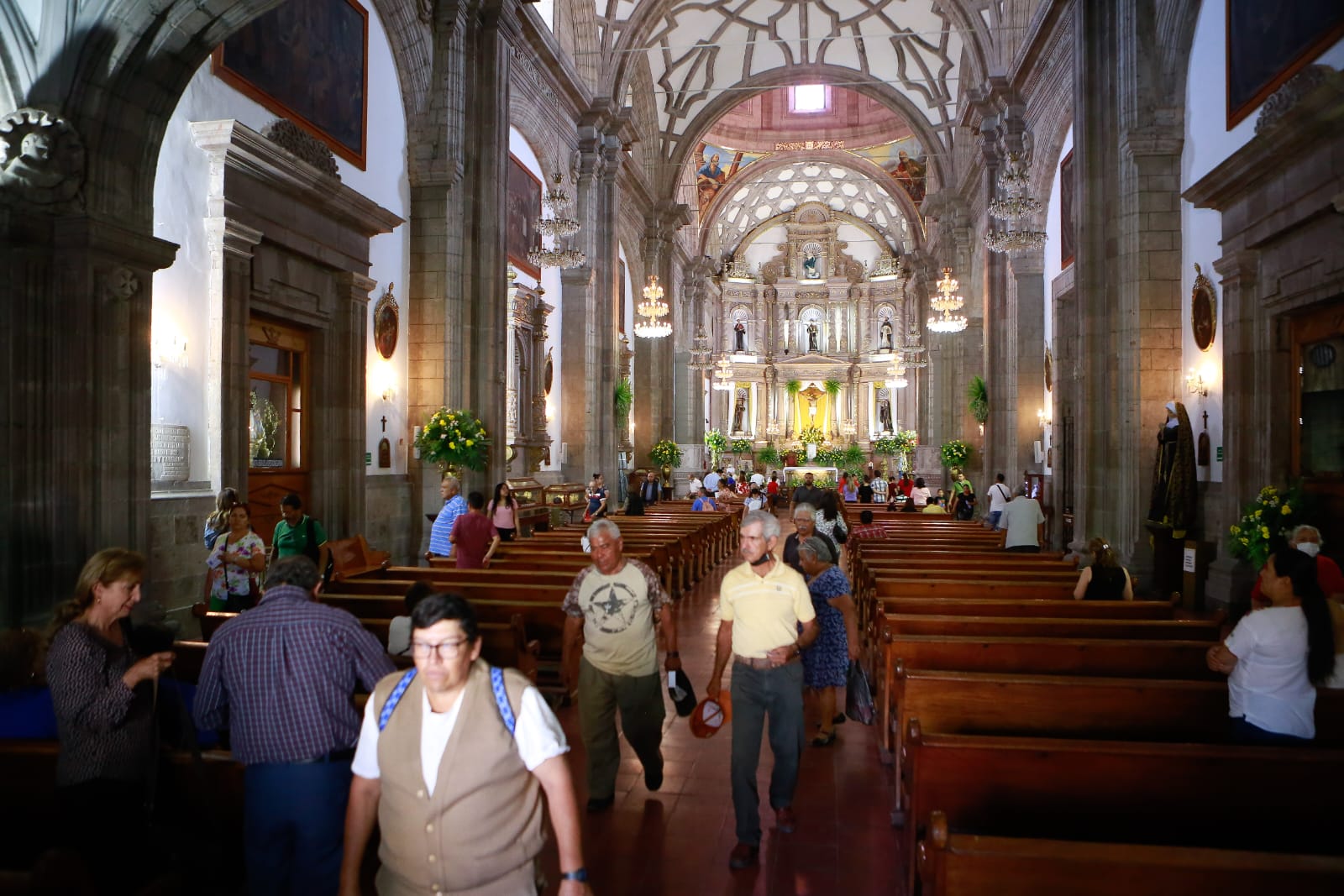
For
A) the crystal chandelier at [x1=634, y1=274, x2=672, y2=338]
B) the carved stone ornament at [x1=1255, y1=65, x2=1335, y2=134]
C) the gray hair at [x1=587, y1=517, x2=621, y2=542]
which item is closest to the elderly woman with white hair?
the gray hair at [x1=587, y1=517, x2=621, y2=542]

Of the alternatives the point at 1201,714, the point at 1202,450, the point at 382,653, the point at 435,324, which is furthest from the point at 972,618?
the point at 435,324

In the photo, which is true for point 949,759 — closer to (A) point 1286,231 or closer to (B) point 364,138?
(A) point 1286,231

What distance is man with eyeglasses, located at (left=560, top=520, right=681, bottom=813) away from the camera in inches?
174

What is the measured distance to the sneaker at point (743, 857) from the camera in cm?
381

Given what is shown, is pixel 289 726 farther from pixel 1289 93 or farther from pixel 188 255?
pixel 1289 93

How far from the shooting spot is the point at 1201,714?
390 centimetres

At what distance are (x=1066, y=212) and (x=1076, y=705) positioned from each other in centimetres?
1321

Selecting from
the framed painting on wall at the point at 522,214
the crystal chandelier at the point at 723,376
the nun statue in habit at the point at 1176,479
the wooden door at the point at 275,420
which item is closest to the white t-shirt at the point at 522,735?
the wooden door at the point at 275,420

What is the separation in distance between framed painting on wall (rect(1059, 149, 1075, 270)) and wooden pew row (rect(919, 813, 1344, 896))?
540 inches

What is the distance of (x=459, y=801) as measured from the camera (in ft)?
7.25

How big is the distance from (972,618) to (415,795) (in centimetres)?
416

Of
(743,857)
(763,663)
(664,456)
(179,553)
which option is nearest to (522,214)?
(179,553)

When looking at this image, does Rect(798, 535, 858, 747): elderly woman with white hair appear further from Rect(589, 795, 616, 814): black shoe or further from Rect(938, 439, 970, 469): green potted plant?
Rect(938, 439, 970, 469): green potted plant

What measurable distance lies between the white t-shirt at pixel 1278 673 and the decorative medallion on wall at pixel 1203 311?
7305mm
